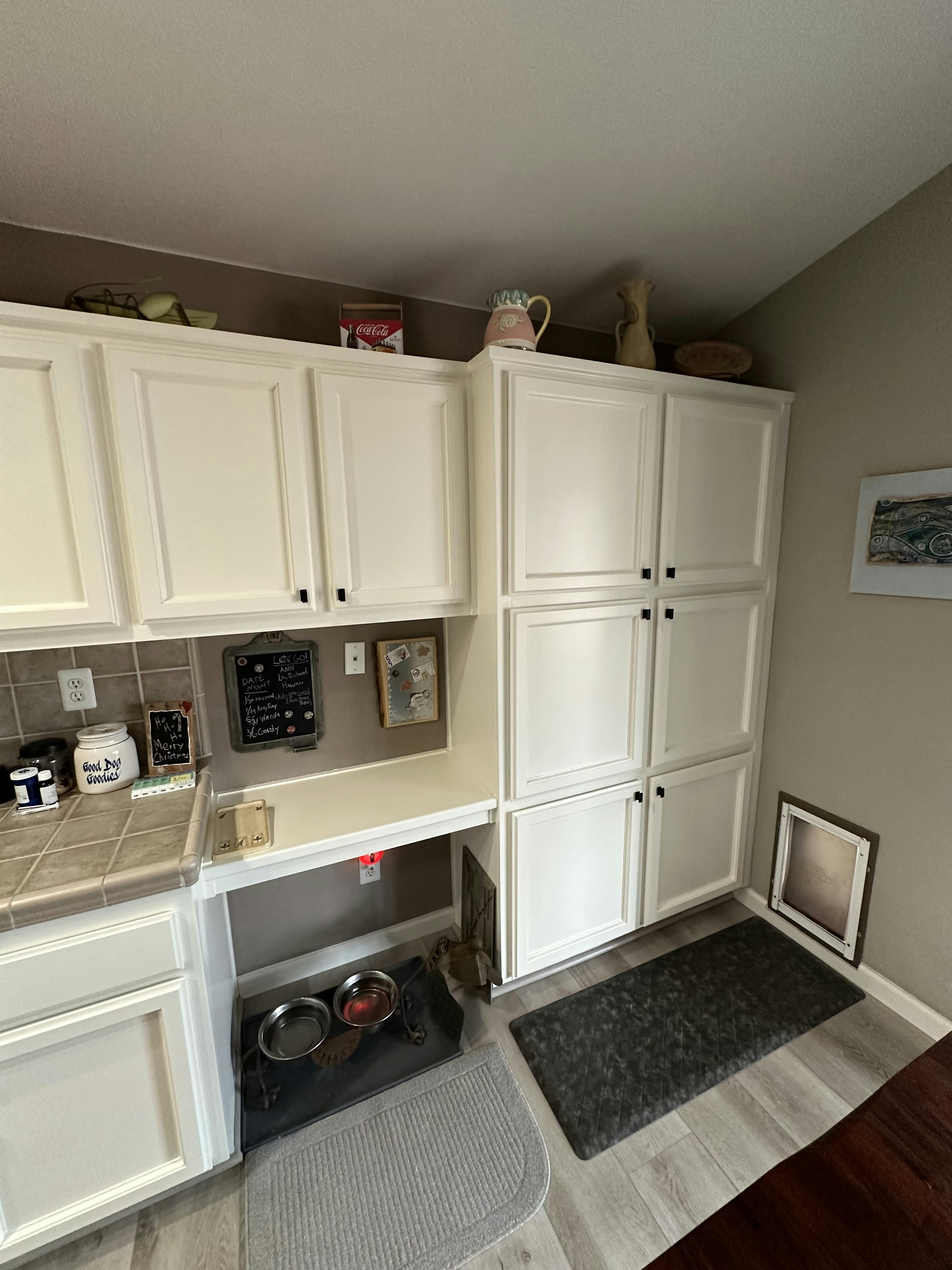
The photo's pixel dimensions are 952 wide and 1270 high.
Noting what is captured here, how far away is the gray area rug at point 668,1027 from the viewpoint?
1.57 meters

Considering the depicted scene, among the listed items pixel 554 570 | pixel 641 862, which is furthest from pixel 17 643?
pixel 641 862

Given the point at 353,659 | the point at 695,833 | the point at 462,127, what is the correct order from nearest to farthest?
the point at 462,127
the point at 353,659
the point at 695,833

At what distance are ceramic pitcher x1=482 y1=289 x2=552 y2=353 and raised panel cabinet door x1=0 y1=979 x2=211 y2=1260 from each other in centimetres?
178

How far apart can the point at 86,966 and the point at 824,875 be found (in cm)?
232

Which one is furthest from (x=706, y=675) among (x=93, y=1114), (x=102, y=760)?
(x=93, y=1114)

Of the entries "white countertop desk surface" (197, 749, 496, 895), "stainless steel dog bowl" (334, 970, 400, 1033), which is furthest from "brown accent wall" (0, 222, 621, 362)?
"stainless steel dog bowl" (334, 970, 400, 1033)

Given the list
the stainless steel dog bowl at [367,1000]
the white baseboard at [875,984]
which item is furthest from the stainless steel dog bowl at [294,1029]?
the white baseboard at [875,984]

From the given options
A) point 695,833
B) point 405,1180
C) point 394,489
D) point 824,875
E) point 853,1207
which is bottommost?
point 405,1180

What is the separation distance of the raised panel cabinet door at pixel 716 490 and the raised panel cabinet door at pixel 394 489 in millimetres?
688

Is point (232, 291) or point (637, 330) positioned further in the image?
point (637, 330)

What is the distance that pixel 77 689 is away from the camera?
1.51 meters

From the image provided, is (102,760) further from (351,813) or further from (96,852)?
(351,813)

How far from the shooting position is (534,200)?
148cm

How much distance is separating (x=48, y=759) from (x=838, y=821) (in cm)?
252
